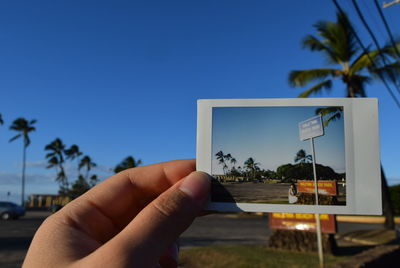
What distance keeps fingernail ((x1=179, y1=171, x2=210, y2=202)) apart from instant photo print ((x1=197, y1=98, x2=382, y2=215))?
88mm

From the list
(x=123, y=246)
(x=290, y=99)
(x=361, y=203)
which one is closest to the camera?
(x=123, y=246)

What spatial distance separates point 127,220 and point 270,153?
1.08 metres

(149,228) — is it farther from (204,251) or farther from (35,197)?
(35,197)

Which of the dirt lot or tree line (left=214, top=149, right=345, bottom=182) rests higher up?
tree line (left=214, top=149, right=345, bottom=182)

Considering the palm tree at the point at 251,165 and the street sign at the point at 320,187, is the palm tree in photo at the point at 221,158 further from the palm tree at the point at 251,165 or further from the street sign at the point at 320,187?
the street sign at the point at 320,187

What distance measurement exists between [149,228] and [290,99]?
1067 mm

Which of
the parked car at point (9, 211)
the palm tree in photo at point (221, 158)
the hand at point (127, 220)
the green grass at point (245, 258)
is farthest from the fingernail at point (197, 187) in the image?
the parked car at point (9, 211)

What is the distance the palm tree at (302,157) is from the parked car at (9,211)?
2547 cm

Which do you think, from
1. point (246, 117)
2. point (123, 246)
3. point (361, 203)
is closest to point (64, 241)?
point (123, 246)

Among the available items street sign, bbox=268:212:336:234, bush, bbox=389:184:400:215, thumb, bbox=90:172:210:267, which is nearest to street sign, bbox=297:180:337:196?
thumb, bbox=90:172:210:267

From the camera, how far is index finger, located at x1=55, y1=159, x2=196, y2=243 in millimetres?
1938

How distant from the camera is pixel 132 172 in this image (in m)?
2.28

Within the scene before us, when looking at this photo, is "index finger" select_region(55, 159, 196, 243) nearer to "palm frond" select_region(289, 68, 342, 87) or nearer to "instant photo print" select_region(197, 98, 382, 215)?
"instant photo print" select_region(197, 98, 382, 215)

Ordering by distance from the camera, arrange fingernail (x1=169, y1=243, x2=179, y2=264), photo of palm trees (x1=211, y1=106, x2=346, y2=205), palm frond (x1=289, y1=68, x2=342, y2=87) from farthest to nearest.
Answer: palm frond (x1=289, y1=68, x2=342, y2=87) < fingernail (x1=169, y1=243, x2=179, y2=264) < photo of palm trees (x1=211, y1=106, x2=346, y2=205)
